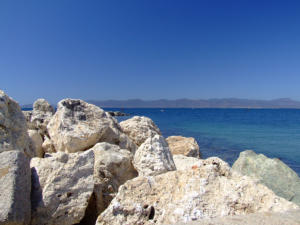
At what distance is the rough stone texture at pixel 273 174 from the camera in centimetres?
532

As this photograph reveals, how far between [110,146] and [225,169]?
90.1 inches

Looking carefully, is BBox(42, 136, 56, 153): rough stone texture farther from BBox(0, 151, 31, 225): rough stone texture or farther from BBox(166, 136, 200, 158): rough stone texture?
BBox(166, 136, 200, 158): rough stone texture

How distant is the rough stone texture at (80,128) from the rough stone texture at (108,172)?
3.24 feet

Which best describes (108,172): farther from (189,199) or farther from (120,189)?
(189,199)

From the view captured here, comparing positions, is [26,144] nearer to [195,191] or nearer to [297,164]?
[195,191]

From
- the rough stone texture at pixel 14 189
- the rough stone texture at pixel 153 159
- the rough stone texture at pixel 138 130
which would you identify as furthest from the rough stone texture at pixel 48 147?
the rough stone texture at pixel 14 189

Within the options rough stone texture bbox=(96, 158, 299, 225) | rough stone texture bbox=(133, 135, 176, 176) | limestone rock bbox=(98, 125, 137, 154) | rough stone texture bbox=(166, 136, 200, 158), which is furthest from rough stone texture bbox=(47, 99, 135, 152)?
rough stone texture bbox=(96, 158, 299, 225)

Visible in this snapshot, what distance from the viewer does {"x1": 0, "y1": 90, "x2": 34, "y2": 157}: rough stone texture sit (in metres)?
3.79

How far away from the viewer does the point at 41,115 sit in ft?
26.1

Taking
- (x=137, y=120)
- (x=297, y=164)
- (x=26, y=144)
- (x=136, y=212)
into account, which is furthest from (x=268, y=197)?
(x=297, y=164)

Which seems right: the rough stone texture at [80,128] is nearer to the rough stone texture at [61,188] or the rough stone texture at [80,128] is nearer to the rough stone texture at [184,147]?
the rough stone texture at [61,188]

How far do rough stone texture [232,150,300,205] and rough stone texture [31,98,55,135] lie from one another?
6.25 metres

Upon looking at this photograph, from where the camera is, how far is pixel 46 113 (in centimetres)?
820

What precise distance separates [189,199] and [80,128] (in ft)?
11.6
